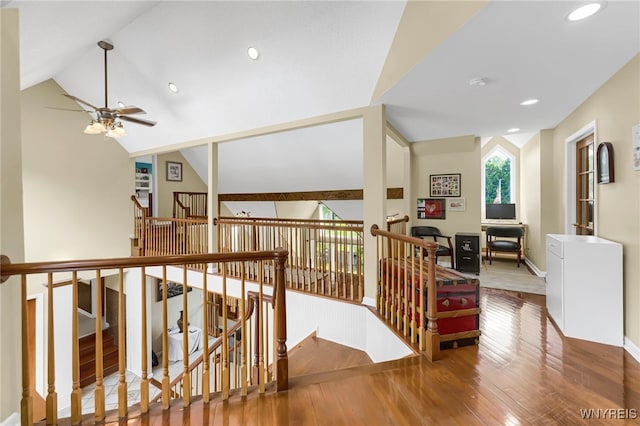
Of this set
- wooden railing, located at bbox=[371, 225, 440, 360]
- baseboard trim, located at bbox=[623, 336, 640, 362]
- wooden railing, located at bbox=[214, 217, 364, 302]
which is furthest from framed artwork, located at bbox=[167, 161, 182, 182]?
baseboard trim, located at bbox=[623, 336, 640, 362]

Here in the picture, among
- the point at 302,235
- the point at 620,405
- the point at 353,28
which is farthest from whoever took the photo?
the point at 302,235

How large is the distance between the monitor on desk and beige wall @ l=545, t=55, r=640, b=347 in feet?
11.3

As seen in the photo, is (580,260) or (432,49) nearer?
(432,49)

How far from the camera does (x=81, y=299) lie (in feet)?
26.6

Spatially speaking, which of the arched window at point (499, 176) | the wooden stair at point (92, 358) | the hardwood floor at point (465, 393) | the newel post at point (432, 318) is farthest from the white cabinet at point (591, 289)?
the wooden stair at point (92, 358)

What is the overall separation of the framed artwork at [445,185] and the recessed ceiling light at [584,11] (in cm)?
347

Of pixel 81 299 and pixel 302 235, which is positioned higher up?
pixel 302 235

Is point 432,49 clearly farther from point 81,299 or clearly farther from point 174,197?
point 81,299

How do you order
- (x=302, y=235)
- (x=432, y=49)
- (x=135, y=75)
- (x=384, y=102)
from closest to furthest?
1. (x=432, y=49)
2. (x=384, y=102)
3. (x=302, y=235)
4. (x=135, y=75)

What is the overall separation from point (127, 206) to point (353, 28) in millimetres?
6370

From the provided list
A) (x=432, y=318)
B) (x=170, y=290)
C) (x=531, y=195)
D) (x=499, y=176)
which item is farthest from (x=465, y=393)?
(x=170, y=290)

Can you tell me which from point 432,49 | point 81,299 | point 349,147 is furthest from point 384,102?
point 81,299

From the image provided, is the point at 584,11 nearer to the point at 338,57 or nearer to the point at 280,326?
the point at 338,57

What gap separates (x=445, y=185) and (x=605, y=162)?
2.54m
